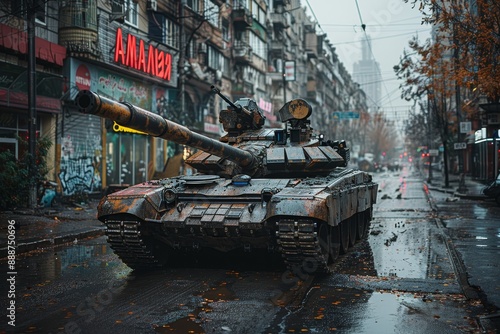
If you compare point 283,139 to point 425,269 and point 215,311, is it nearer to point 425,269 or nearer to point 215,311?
point 425,269

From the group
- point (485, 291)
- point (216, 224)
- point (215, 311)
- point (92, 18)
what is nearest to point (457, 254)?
point (485, 291)

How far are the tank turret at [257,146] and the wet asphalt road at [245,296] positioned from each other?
4.96ft

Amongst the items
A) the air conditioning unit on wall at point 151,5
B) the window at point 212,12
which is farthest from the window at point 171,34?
the window at point 212,12

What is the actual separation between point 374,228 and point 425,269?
584 centimetres

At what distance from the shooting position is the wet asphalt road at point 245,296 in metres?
5.91

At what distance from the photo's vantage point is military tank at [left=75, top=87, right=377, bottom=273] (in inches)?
302

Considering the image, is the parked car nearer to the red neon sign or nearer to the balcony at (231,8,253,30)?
the red neon sign

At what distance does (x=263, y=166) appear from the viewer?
32.7 feet

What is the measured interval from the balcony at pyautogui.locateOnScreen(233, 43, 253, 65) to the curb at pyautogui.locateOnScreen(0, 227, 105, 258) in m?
28.1

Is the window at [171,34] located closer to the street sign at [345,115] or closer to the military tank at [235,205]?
the street sign at [345,115]

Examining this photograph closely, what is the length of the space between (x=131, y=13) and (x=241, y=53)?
1578 centimetres

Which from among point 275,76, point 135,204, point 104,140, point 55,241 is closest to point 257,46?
point 275,76

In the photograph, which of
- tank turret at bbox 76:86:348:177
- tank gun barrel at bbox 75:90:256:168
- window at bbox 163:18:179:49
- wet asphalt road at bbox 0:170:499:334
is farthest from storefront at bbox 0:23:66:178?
tank gun barrel at bbox 75:90:256:168

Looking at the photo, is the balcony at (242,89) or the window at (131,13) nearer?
the window at (131,13)
